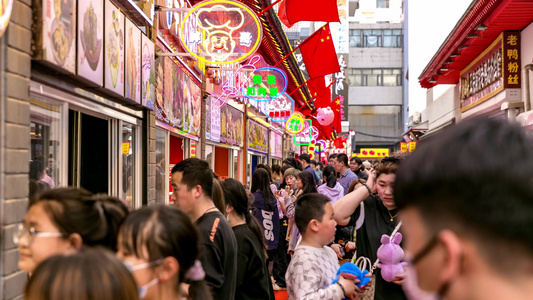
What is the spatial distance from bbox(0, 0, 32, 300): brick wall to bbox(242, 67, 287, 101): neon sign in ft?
29.5

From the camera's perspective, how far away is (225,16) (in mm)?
7016

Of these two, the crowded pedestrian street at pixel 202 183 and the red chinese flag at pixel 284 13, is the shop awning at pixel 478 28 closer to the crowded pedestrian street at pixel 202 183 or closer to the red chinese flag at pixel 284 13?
the crowded pedestrian street at pixel 202 183

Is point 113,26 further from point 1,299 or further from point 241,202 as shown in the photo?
point 1,299

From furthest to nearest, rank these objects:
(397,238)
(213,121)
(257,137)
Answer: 1. (257,137)
2. (213,121)
3. (397,238)

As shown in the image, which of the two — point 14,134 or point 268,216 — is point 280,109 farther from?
point 14,134

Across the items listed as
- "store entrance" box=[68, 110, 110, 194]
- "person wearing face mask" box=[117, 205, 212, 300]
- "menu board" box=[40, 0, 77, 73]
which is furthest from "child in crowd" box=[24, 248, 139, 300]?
"store entrance" box=[68, 110, 110, 194]

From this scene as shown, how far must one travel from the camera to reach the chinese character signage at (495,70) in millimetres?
12031

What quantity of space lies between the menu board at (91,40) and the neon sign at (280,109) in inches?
484

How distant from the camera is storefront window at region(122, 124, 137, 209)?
696 cm

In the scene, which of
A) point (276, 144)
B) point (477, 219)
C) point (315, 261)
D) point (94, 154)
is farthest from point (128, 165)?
point (276, 144)

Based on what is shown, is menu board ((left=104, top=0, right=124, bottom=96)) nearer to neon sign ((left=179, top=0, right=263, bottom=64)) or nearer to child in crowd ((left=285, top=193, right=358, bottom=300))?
neon sign ((left=179, top=0, right=263, bottom=64))

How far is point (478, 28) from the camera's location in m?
11.8

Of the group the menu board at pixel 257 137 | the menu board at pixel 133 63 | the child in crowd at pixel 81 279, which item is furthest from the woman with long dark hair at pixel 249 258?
the menu board at pixel 257 137

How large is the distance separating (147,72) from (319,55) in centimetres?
976
